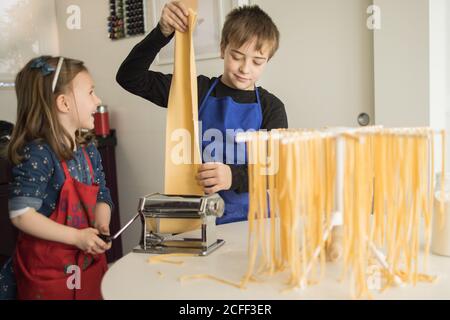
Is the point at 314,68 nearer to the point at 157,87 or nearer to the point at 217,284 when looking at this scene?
the point at 157,87

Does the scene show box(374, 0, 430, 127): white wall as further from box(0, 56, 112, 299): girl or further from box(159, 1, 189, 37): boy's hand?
box(0, 56, 112, 299): girl

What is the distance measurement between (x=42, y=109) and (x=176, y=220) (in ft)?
2.04

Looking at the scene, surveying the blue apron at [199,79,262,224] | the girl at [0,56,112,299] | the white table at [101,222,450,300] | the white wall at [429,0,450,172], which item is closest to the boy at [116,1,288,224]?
the blue apron at [199,79,262,224]

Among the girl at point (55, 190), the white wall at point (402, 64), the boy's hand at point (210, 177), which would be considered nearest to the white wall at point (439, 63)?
the white wall at point (402, 64)

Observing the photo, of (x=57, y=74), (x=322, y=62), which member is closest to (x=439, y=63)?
(x=322, y=62)

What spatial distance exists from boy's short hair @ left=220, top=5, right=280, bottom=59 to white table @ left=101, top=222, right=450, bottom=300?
82cm

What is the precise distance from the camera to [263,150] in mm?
866

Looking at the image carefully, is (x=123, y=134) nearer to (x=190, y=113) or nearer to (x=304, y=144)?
(x=190, y=113)

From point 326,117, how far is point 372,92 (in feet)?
0.81

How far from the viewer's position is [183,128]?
1.26 m

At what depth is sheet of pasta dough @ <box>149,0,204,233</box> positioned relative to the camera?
1.21 m

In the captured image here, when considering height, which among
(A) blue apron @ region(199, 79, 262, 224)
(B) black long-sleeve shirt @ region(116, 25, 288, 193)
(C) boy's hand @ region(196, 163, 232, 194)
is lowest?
(C) boy's hand @ region(196, 163, 232, 194)
